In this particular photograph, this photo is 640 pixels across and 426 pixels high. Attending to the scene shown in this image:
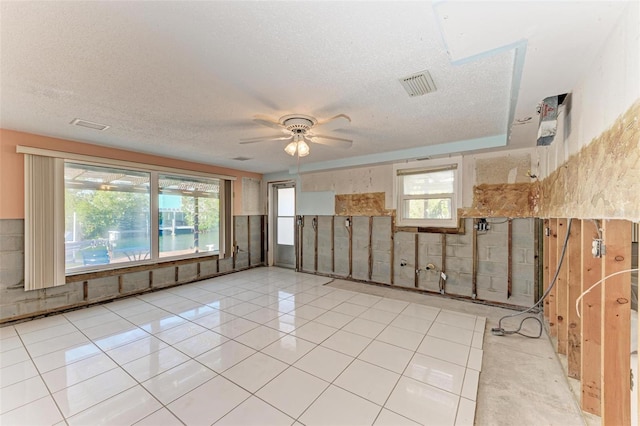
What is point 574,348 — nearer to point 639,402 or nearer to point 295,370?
point 639,402

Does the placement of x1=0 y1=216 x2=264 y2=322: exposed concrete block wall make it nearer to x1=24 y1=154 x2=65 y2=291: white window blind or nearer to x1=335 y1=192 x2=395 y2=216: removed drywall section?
x1=24 y1=154 x2=65 y2=291: white window blind

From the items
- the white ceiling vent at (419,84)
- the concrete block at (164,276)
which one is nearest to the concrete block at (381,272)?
the white ceiling vent at (419,84)

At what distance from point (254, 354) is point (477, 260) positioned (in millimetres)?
3725

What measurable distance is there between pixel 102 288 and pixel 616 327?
5.93 m

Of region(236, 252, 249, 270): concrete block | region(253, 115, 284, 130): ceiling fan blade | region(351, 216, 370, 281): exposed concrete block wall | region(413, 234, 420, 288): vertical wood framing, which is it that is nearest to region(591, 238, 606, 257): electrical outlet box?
region(253, 115, 284, 130): ceiling fan blade

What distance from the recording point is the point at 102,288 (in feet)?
13.4

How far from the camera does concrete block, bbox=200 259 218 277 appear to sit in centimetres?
554

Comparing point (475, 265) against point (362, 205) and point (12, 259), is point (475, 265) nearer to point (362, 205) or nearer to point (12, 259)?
point (362, 205)

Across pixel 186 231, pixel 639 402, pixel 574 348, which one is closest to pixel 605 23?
pixel 639 402

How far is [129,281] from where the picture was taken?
442 centimetres

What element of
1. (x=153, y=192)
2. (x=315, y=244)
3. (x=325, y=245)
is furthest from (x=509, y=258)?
(x=153, y=192)

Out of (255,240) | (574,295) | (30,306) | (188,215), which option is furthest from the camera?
(255,240)

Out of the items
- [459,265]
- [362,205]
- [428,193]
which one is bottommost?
[459,265]

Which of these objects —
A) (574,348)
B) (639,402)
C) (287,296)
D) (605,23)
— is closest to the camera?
(639,402)
